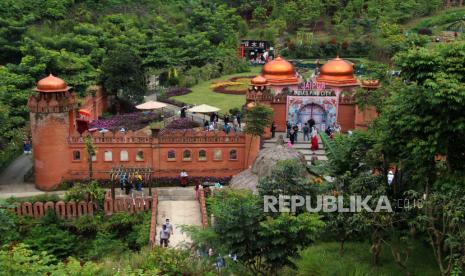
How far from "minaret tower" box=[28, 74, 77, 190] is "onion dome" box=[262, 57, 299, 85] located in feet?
49.3

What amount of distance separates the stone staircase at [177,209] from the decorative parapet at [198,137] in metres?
2.52

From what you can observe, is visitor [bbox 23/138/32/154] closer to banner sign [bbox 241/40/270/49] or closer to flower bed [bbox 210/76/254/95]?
flower bed [bbox 210/76/254/95]

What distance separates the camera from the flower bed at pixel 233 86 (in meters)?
53.3

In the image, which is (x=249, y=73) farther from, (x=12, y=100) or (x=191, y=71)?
(x=12, y=100)

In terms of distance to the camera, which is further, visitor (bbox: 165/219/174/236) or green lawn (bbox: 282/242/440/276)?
visitor (bbox: 165/219/174/236)

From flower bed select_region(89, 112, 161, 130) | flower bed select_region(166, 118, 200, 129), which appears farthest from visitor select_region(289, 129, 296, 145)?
flower bed select_region(89, 112, 161, 130)

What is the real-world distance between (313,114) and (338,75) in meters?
3.86

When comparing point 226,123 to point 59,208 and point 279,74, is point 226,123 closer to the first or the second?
point 279,74

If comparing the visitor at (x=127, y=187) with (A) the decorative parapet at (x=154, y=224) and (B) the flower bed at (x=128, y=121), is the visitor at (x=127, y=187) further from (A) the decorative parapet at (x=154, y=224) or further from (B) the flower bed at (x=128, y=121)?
(B) the flower bed at (x=128, y=121)

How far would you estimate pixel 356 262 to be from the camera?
1919 cm

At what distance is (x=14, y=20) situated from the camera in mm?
59062

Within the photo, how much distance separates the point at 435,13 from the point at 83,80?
57381 millimetres

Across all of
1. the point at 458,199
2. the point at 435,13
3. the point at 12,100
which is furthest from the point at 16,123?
the point at 435,13

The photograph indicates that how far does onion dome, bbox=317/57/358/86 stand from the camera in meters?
40.5
